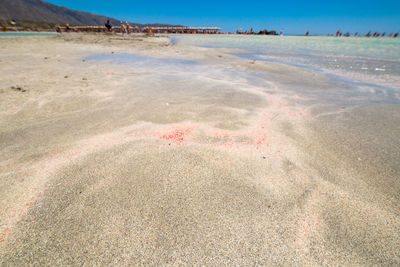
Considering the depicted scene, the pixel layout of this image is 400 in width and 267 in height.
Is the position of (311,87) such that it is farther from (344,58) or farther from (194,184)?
(344,58)

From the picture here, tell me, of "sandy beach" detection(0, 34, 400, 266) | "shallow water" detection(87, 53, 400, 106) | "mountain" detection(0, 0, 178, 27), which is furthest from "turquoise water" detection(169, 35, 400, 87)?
"mountain" detection(0, 0, 178, 27)

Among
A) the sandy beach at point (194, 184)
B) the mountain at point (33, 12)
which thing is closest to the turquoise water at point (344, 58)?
the sandy beach at point (194, 184)

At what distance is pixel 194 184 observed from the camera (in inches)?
→ 60.8

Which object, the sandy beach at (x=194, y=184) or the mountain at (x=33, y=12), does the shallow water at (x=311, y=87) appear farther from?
the mountain at (x=33, y=12)

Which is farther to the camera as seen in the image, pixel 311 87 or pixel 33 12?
pixel 33 12

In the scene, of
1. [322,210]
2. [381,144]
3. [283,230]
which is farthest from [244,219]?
[381,144]

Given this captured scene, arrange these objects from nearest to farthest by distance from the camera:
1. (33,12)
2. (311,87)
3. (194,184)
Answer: (194,184) → (311,87) → (33,12)

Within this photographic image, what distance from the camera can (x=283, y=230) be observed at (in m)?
1.21

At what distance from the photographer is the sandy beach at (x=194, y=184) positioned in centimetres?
109

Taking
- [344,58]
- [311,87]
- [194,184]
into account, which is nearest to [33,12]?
[344,58]

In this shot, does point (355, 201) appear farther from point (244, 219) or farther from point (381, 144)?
point (381, 144)

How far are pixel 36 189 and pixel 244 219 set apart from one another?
163 cm

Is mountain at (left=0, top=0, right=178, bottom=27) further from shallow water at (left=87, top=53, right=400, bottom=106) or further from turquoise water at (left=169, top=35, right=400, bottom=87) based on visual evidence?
shallow water at (left=87, top=53, right=400, bottom=106)

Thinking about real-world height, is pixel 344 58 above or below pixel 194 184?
above
